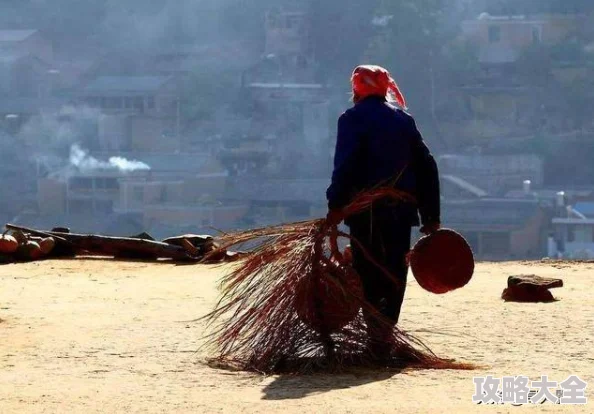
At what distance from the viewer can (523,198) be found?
3362 cm

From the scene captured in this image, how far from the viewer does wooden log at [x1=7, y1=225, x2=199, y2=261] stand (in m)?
10.0

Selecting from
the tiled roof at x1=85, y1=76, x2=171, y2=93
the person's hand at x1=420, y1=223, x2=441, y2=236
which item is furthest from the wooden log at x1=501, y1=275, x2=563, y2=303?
the tiled roof at x1=85, y1=76, x2=171, y2=93

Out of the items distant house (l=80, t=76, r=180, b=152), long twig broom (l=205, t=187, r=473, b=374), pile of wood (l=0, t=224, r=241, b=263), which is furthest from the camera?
distant house (l=80, t=76, r=180, b=152)

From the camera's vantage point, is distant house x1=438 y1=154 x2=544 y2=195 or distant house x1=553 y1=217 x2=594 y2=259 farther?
distant house x1=438 y1=154 x2=544 y2=195

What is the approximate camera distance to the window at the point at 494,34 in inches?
1769

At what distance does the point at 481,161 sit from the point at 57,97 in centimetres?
1561

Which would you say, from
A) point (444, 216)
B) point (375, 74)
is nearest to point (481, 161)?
point (444, 216)

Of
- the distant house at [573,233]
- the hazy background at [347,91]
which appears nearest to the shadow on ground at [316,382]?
the distant house at [573,233]

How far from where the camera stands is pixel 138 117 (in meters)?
42.0

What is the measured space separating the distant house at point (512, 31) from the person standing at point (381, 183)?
39.1 metres

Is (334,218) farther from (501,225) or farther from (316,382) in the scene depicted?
(501,225)

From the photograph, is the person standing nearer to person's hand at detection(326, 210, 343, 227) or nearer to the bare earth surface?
person's hand at detection(326, 210, 343, 227)

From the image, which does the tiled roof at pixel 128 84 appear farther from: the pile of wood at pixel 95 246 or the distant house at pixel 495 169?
the pile of wood at pixel 95 246

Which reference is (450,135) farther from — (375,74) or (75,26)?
(375,74)
